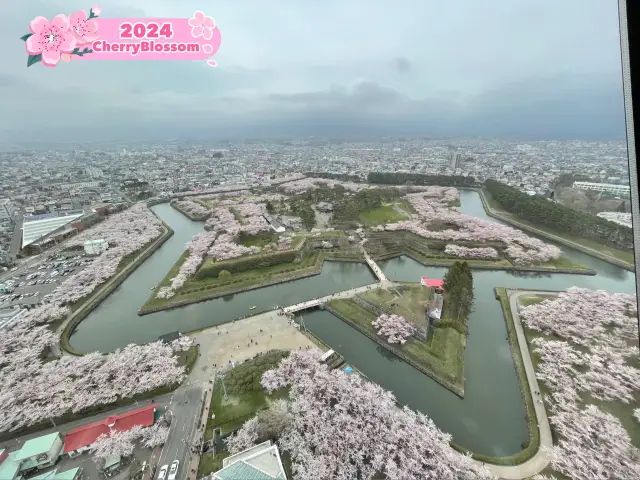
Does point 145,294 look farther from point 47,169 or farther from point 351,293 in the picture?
point 47,169

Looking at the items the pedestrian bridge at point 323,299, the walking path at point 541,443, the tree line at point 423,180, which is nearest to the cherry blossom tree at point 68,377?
the pedestrian bridge at point 323,299

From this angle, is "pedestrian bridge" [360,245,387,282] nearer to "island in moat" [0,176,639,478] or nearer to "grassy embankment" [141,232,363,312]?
"island in moat" [0,176,639,478]

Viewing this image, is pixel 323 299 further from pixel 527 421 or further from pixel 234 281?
pixel 527 421

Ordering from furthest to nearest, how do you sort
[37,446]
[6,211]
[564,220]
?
1. [6,211]
2. [564,220]
3. [37,446]

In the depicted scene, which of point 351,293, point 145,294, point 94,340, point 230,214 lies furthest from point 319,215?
point 94,340

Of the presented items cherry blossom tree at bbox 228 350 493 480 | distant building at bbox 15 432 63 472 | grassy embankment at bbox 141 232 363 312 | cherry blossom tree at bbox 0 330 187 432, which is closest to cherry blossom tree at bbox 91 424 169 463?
distant building at bbox 15 432 63 472

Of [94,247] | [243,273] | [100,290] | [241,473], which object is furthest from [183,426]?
[94,247]
